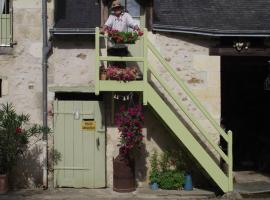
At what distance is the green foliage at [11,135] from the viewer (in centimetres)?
1077

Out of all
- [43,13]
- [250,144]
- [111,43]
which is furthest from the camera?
[250,144]

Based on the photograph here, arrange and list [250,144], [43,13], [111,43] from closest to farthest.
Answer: [111,43]
[43,13]
[250,144]

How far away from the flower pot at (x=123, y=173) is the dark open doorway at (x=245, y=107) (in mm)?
4145

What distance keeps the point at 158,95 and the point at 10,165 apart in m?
3.46

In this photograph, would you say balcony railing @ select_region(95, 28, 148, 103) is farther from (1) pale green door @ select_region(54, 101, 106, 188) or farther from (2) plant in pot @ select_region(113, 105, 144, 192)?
(1) pale green door @ select_region(54, 101, 106, 188)

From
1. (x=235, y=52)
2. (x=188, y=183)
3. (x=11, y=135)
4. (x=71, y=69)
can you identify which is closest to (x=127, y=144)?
(x=188, y=183)

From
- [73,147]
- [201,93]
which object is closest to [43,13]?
[73,147]

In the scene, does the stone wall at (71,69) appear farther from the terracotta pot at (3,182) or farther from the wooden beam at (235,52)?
the terracotta pot at (3,182)

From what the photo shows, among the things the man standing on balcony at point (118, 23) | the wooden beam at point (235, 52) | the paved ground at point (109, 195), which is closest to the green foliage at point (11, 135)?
the paved ground at point (109, 195)

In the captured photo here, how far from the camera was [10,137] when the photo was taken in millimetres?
10781

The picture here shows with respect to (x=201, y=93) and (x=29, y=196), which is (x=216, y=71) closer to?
(x=201, y=93)

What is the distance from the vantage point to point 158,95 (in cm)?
1076

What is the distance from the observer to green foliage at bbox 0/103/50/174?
10.8m

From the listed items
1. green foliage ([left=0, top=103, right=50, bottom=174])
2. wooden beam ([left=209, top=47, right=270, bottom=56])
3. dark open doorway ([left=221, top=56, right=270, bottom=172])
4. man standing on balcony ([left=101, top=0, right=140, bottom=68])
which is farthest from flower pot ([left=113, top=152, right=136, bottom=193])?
dark open doorway ([left=221, top=56, right=270, bottom=172])
